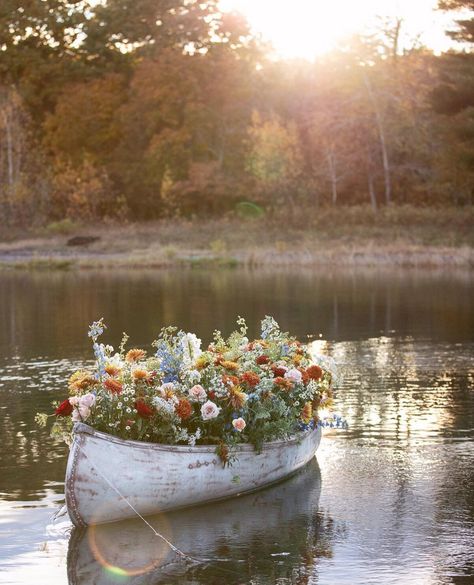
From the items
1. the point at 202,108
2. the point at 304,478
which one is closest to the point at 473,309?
the point at 304,478

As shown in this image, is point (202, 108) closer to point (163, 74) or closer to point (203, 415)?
point (163, 74)

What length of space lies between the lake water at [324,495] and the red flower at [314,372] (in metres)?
1.24

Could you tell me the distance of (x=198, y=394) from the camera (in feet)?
42.0

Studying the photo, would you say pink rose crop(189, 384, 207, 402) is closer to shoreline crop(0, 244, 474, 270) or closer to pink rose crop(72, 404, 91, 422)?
pink rose crop(72, 404, 91, 422)

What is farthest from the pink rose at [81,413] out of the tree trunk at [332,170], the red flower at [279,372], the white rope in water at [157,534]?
the tree trunk at [332,170]

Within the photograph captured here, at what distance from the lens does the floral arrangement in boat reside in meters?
12.2

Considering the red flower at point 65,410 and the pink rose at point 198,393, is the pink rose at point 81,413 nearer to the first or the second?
the red flower at point 65,410

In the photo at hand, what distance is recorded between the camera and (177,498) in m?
12.5

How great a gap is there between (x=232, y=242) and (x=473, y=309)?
120 ft

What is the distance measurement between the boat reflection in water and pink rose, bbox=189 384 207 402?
3.88 ft

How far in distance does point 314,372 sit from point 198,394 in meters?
1.91

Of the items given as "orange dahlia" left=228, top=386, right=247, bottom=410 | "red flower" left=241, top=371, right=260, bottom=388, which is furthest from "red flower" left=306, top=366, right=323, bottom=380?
"orange dahlia" left=228, top=386, right=247, bottom=410

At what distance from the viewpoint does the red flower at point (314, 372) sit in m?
14.2

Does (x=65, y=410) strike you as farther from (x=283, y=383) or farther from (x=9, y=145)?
(x=9, y=145)
